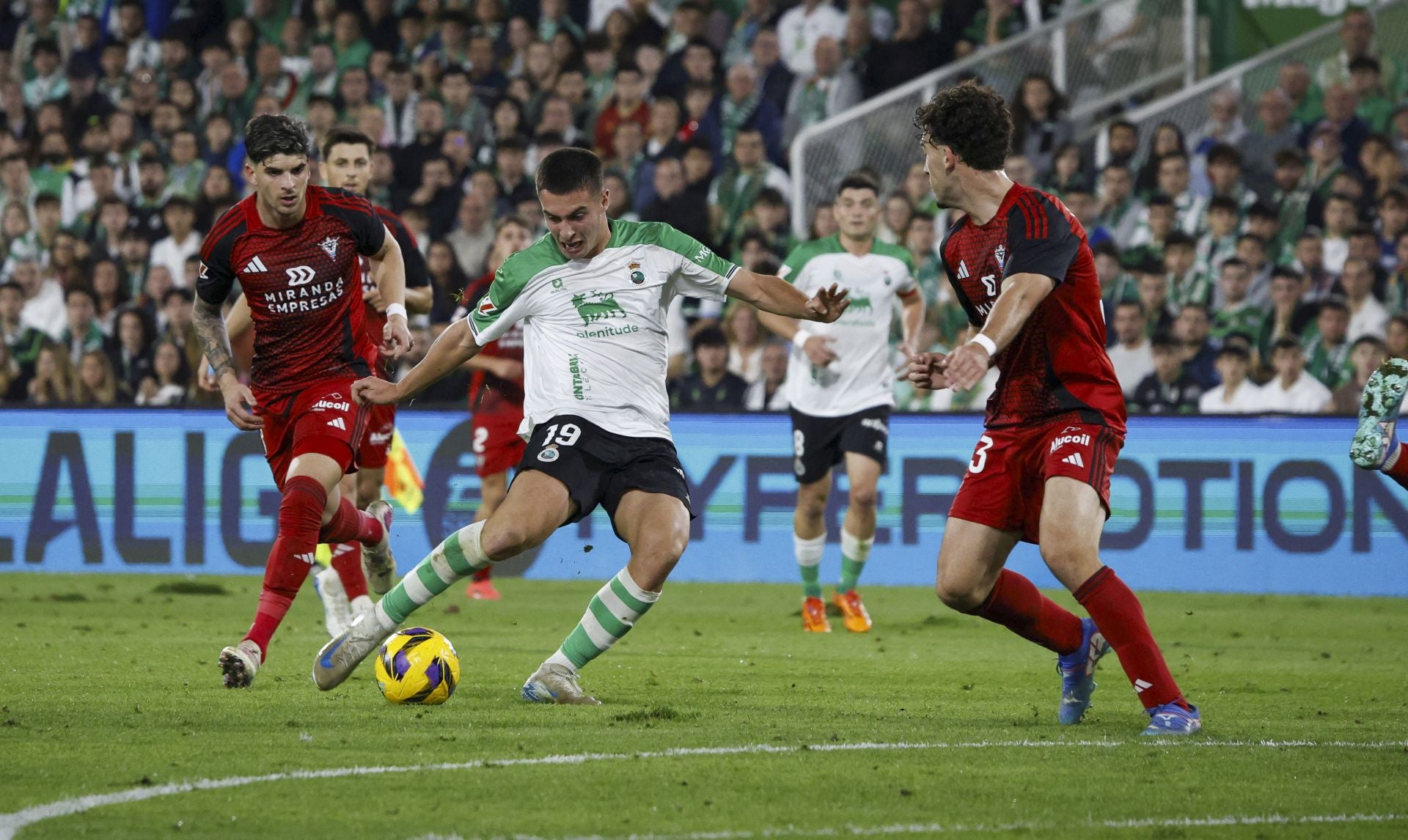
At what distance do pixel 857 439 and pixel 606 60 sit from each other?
853cm

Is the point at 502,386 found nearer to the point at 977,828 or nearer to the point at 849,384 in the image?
the point at 849,384

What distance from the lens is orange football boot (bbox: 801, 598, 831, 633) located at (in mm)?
10727

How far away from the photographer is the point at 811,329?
1123 centimetres

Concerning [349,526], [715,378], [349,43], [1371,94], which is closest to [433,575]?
[349,526]

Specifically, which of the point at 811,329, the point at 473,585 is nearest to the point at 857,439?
the point at 811,329

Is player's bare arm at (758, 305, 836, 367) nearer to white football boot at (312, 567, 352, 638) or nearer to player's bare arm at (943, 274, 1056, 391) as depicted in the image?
white football boot at (312, 567, 352, 638)

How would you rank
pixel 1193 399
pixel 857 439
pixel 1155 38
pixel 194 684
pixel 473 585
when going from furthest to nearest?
pixel 1155 38, pixel 1193 399, pixel 473 585, pixel 857 439, pixel 194 684

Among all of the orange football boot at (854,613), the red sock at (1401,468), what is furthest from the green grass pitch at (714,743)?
the red sock at (1401,468)

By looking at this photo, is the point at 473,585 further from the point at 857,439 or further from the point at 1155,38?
the point at 1155,38

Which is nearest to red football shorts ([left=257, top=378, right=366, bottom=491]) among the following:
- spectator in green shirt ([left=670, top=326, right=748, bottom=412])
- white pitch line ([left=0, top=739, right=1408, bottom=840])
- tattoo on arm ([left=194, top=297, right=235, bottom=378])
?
tattoo on arm ([left=194, top=297, right=235, bottom=378])

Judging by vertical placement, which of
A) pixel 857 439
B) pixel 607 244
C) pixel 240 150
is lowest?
pixel 857 439

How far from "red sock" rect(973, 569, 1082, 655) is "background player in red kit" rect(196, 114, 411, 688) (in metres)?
2.65

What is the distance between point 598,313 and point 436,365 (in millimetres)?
674

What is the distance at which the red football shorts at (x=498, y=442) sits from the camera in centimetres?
1255
